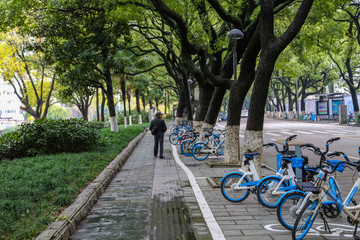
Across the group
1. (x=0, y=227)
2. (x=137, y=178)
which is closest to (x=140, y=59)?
(x=137, y=178)

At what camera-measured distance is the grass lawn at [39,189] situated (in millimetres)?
4309

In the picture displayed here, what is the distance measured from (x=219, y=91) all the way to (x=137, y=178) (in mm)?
4769

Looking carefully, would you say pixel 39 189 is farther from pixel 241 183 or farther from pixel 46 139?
pixel 46 139

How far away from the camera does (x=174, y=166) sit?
1003 cm

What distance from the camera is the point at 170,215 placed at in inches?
206

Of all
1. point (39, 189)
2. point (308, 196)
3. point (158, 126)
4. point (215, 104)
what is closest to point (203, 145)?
point (215, 104)

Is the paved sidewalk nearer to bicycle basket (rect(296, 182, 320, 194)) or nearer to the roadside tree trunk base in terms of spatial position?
bicycle basket (rect(296, 182, 320, 194))

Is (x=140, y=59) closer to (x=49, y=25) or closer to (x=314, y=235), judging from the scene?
(x=49, y=25)

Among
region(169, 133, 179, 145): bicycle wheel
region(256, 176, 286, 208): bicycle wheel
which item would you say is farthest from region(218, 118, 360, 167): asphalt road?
region(256, 176, 286, 208): bicycle wheel

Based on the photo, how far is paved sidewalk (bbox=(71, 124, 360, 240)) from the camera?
439cm

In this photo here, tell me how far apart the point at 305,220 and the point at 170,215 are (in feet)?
6.97

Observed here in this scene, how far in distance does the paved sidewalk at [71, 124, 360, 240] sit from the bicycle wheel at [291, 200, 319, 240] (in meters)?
0.33

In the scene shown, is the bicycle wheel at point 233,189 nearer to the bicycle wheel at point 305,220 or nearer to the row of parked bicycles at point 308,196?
the row of parked bicycles at point 308,196

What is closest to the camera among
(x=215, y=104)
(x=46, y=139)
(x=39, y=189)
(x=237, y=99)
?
(x=39, y=189)
